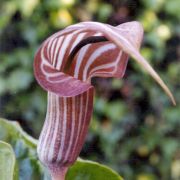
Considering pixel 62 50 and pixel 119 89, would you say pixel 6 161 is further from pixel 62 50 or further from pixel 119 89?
pixel 119 89

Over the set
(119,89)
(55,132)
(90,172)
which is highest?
(55,132)

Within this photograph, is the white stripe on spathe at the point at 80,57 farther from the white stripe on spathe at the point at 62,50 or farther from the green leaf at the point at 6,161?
the green leaf at the point at 6,161

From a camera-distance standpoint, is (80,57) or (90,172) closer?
(80,57)

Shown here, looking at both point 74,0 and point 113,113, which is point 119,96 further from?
point 74,0

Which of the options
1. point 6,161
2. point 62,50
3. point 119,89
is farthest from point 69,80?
point 119,89

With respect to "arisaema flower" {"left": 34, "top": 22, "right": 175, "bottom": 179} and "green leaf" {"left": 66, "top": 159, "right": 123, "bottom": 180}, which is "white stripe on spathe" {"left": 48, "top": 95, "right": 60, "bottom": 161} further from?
"green leaf" {"left": 66, "top": 159, "right": 123, "bottom": 180}

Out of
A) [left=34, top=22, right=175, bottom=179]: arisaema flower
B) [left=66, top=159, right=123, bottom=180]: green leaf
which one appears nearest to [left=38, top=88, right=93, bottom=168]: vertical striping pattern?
[left=34, top=22, right=175, bottom=179]: arisaema flower

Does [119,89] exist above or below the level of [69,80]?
below
